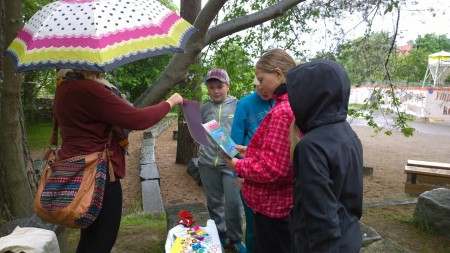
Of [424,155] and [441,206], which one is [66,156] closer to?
[441,206]

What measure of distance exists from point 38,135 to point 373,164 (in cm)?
1370

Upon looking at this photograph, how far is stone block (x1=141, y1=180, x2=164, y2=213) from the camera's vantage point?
18.6 feet

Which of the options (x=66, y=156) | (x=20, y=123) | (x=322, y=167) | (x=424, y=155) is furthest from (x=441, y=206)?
(x=424, y=155)

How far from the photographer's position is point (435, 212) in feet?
14.4

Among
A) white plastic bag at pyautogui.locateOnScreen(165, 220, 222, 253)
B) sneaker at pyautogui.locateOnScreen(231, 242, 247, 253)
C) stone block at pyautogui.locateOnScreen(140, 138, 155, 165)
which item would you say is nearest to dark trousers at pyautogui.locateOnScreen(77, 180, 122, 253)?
white plastic bag at pyautogui.locateOnScreen(165, 220, 222, 253)

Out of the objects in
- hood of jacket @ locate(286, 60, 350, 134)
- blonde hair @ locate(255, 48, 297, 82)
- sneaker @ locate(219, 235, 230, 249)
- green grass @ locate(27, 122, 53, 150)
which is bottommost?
green grass @ locate(27, 122, 53, 150)

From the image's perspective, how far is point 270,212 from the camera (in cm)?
210

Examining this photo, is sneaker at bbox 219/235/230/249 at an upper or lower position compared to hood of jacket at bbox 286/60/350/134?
lower

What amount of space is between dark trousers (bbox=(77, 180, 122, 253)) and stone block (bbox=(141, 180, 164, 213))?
3451mm

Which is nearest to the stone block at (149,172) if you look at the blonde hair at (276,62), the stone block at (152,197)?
the stone block at (152,197)

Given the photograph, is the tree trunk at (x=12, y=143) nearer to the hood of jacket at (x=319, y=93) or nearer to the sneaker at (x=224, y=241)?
the sneaker at (x=224, y=241)

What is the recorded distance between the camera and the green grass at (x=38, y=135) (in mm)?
13211

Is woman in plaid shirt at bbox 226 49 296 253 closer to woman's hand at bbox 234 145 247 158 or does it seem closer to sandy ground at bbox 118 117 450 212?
woman's hand at bbox 234 145 247 158

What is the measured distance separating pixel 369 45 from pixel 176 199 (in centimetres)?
433
